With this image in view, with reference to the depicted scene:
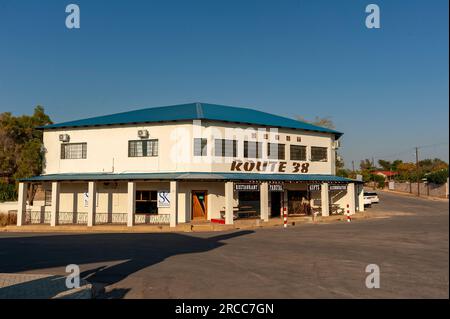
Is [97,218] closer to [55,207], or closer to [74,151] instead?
[55,207]

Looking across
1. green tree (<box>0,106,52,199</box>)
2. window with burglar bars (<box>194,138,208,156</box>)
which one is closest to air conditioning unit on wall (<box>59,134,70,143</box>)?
window with burglar bars (<box>194,138,208,156</box>)

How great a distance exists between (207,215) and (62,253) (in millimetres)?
12751

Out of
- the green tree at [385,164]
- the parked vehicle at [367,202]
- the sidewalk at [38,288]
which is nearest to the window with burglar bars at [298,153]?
the parked vehicle at [367,202]

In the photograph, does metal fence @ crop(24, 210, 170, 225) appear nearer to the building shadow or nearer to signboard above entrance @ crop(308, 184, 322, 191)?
the building shadow

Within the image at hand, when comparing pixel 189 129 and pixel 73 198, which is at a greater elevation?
pixel 189 129

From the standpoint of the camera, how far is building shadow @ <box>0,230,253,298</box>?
10531 mm

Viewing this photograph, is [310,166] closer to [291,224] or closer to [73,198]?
[291,224]

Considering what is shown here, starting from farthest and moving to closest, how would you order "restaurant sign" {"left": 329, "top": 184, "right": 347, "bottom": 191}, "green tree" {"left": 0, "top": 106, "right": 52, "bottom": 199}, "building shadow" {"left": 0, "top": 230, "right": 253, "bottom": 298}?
"green tree" {"left": 0, "top": 106, "right": 52, "bottom": 199}
"restaurant sign" {"left": 329, "top": 184, "right": 347, "bottom": 191}
"building shadow" {"left": 0, "top": 230, "right": 253, "bottom": 298}

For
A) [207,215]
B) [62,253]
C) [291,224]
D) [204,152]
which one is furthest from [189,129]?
[62,253]

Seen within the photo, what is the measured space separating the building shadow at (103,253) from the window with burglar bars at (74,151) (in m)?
9.96

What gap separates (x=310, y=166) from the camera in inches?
1141

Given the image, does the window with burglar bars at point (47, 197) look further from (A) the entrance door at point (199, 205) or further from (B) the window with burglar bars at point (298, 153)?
(B) the window with burglar bars at point (298, 153)

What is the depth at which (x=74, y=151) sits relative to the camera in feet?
89.2

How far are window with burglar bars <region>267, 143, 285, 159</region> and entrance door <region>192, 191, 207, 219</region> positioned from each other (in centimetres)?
566
